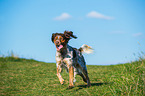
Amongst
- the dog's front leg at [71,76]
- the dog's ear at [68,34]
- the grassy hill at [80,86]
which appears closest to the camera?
the grassy hill at [80,86]

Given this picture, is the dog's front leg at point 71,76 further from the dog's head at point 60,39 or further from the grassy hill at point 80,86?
the dog's head at point 60,39

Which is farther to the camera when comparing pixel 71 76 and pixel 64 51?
pixel 71 76

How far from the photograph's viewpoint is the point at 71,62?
23.1 feet

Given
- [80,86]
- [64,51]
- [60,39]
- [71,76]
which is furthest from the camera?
[80,86]

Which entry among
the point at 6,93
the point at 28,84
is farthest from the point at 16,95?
the point at 28,84

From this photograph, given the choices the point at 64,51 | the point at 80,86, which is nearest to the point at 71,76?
the point at 64,51

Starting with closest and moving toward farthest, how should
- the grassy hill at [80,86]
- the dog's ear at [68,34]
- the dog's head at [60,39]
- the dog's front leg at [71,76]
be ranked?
the grassy hill at [80,86]
the dog's head at [60,39]
the dog's ear at [68,34]
the dog's front leg at [71,76]

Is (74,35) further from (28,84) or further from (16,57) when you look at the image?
(16,57)

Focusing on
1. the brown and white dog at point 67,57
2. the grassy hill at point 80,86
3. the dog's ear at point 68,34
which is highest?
the dog's ear at point 68,34

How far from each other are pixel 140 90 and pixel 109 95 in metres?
1.04

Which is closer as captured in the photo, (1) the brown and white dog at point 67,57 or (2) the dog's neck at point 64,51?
(1) the brown and white dog at point 67,57

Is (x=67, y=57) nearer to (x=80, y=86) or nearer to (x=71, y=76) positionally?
(x=71, y=76)

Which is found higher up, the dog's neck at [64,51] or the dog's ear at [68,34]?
the dog's ear at [68,34]

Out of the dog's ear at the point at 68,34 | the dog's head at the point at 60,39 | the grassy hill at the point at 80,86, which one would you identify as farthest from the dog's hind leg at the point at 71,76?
the dog's ear at the point at 68,34
